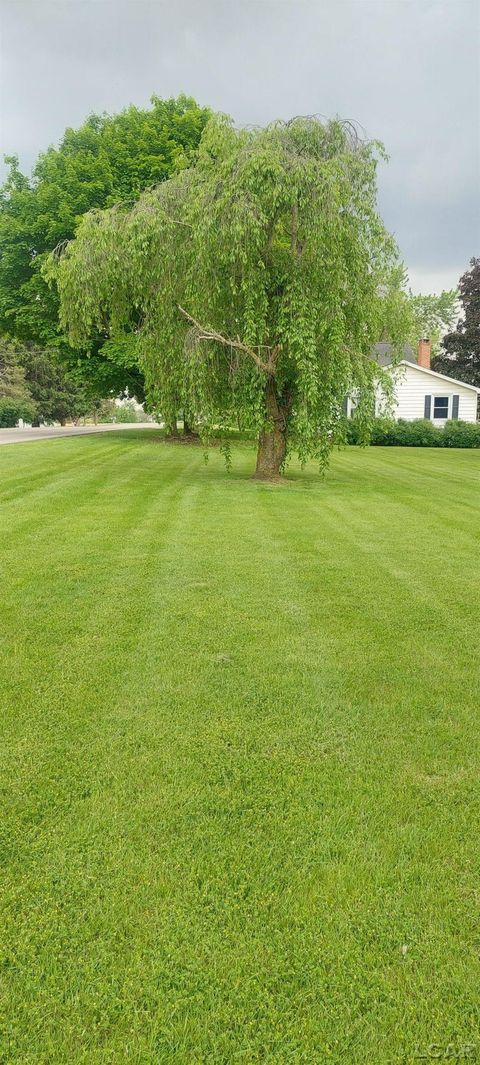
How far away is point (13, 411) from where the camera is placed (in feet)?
150

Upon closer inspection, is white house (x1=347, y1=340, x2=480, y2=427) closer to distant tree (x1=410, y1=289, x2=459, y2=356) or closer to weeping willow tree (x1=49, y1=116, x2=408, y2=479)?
weeping willow tree (x1=49, y1=116, x2=408, y2=479)

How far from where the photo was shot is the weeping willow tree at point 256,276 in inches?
362

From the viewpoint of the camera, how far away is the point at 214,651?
359 cm

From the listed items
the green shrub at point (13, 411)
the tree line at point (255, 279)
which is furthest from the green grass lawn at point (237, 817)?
the green shrub at point (13, 411)

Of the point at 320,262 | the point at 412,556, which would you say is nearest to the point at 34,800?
the point at 412,556

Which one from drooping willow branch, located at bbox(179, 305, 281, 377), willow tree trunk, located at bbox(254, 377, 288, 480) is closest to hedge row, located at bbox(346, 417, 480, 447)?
willow tree trunk, located at bbox(254, 377, 288, 480)

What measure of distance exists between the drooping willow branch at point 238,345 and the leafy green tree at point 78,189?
34.4 ft

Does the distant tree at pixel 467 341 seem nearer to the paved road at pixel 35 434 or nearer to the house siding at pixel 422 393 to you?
the house siding at pixel 422 393

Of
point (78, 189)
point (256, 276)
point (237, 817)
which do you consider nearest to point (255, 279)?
point (256, 276)

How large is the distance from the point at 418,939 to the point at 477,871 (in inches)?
14.4

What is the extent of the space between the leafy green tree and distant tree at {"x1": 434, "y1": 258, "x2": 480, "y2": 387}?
1626 centimetres

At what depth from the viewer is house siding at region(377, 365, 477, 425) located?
1153 inches

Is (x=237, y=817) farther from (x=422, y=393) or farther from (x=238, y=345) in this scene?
(x=422, y=393)

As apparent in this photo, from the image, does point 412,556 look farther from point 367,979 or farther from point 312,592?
point 367,979
